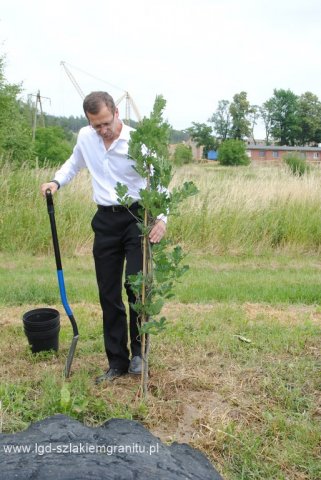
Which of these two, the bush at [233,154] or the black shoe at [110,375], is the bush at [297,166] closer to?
the black shoe at [110,375]

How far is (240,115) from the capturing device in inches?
2837

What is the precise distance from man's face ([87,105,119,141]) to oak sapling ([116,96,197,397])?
275mm

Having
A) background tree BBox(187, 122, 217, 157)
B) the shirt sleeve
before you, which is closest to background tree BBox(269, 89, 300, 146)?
background tree BBox(187, 122, 217, 157)

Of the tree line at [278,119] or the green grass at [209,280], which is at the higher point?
the tree line at [278,119]

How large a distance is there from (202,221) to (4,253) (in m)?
3.53

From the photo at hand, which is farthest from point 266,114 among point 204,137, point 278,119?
point 204,137

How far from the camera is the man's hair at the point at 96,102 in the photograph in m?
2.86

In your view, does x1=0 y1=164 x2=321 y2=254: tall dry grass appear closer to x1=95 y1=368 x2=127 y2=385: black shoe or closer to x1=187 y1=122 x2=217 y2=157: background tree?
x1=95 y1=368 x2=127 y2=385: black shoe

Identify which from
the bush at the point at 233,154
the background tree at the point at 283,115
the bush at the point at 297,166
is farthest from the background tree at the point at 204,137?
the bush at the point at 297,166

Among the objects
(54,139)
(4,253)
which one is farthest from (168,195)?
(54,139)

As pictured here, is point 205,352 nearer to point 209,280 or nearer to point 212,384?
point 212,384

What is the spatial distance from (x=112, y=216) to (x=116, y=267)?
0.38 m

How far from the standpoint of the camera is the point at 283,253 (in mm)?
8547

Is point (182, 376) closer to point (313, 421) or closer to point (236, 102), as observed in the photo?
point (313, 421)
